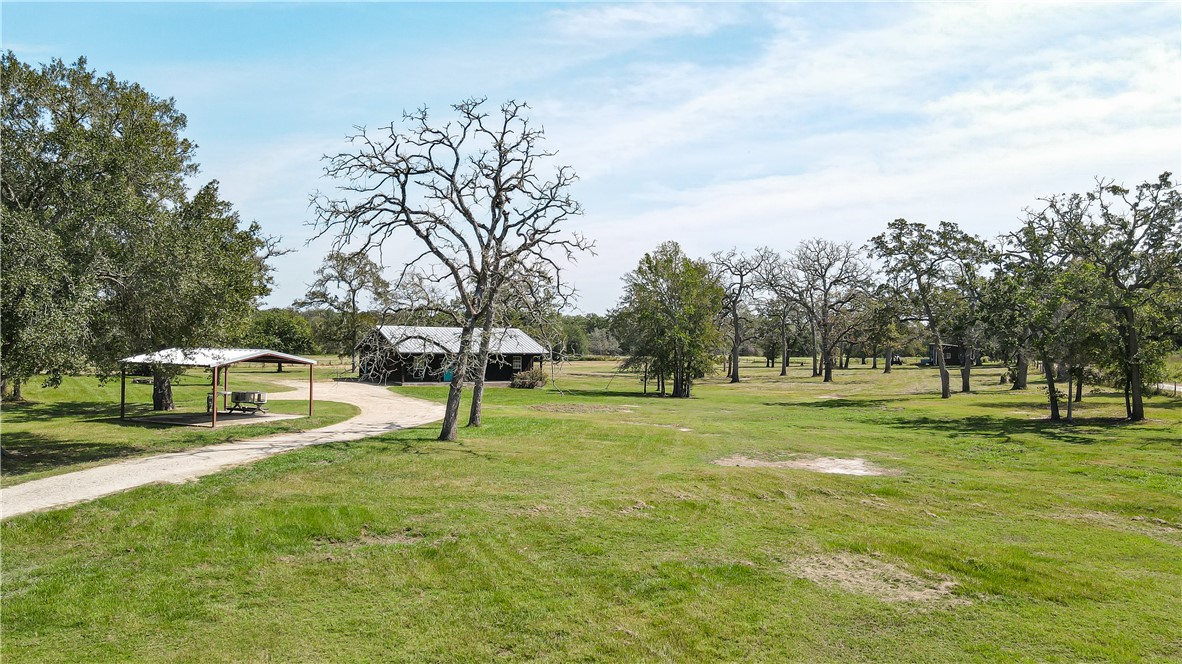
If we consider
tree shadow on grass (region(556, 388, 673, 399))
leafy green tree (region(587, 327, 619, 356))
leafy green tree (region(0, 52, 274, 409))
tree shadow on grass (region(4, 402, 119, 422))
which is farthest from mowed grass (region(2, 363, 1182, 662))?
leafy green tree (region(587, 327, 619, 356))

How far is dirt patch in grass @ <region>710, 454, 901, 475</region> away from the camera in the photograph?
660 inches

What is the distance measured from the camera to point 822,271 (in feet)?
Answer: 231

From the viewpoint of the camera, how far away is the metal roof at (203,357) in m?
20.0

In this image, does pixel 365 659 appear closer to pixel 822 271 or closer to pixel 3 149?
pixel 3 149

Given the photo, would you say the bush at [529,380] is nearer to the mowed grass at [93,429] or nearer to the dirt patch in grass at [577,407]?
the dirt patch in grass at [577,407]

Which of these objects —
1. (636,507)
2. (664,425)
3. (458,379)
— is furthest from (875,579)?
(664,425)

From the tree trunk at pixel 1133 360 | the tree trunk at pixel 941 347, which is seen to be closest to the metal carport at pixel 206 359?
the tree trunk at pixel 1133 360

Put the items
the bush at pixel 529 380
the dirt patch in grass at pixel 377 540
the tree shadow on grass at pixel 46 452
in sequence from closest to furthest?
the dirt patch in grass at pixel 377 540, the tree shadow on grass at pixel 46 452, the bush at pixel 529 380

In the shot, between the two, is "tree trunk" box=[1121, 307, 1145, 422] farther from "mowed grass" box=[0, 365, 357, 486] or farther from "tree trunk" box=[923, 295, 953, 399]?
"mowed grass" box=[0, 365, 357, 486]

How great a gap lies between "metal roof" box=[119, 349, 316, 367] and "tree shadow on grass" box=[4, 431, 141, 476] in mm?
2438

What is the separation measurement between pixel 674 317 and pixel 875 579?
36.0 m

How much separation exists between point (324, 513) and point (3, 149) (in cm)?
1231

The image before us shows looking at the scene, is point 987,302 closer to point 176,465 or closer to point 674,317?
point 674,317

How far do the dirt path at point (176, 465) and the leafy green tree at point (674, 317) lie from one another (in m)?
19.6
